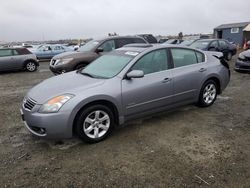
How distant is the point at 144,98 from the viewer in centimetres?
452

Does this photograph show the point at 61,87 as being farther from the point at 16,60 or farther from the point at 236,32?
the point at 236,32

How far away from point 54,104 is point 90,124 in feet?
2.16

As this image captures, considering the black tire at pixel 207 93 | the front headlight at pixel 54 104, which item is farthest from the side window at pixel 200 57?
the front headlight at pixel 54 104

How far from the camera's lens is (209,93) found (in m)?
5.82

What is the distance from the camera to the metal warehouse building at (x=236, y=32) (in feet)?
123

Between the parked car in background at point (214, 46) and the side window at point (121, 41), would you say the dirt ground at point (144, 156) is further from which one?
the parked car in background at point (214, 46)

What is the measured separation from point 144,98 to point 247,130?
197cm

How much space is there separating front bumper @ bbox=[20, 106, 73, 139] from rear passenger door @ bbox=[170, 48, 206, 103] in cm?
228

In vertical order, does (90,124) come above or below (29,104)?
below

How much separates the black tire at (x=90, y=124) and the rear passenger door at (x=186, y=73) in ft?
5.11

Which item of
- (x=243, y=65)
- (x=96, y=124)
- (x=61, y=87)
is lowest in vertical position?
(x=96, y=124)

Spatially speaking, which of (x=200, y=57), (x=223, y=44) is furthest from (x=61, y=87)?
(x=223, y=44)

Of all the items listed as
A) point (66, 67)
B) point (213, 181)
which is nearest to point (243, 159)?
point (213, 181)

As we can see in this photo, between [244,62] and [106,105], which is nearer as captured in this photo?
[106,105]
